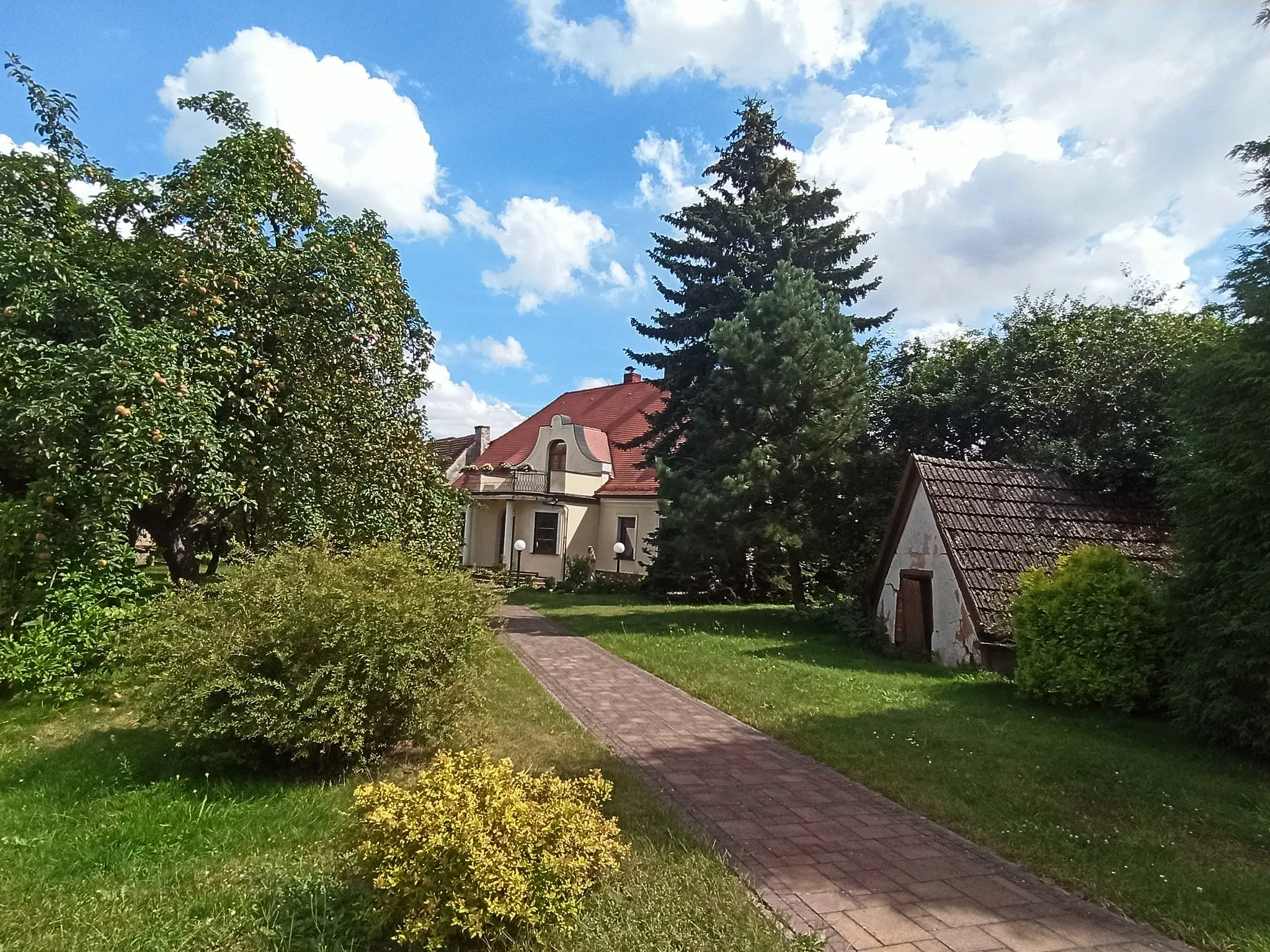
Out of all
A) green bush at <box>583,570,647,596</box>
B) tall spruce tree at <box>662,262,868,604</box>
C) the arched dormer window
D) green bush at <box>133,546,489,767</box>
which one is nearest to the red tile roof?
the arched dormer window

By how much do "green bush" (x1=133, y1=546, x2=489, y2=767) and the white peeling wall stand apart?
8362 mm

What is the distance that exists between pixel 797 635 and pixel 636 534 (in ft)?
48.0

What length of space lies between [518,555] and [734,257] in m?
12.9

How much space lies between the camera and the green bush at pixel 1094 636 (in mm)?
9195

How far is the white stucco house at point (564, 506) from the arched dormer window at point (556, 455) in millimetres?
28

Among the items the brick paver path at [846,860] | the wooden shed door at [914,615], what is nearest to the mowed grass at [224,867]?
the brick paver path at [846,860]

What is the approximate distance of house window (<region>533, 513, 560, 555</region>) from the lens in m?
30.4

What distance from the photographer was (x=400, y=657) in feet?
19.7

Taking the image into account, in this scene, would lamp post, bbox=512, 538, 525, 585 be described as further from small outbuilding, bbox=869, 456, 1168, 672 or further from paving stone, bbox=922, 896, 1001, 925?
paving stone, bbox=922, 896, 1001, 925

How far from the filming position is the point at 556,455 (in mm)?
31297

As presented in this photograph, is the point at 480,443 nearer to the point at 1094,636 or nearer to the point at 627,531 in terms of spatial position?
the point at 627,531

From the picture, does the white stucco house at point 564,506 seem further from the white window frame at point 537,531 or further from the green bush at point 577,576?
the green bush at point 577,576

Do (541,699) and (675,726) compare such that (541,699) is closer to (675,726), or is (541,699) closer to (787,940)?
(675,726)

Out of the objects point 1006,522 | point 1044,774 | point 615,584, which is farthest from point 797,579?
point 1044,774
